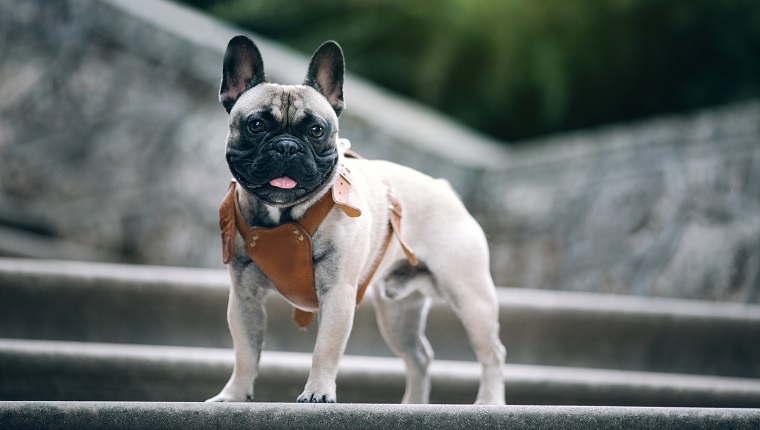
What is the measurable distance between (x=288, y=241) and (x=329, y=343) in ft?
1.12

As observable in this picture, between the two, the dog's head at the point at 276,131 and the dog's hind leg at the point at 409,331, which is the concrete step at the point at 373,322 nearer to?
the dog's hind leg at the point at 409,331

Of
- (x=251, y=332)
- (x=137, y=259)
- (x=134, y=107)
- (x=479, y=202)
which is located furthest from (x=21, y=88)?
(x=251, y=332)

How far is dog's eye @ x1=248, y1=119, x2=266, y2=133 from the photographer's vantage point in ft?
8.54

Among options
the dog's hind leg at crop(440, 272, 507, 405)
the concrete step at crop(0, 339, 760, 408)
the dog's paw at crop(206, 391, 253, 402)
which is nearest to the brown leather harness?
the dog's paw at crop(206, 391, 253, 402)

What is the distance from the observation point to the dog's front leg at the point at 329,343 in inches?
102

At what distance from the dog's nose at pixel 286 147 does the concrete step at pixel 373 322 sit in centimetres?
237

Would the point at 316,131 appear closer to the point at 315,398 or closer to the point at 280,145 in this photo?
the point at 280,145

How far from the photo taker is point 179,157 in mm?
7355

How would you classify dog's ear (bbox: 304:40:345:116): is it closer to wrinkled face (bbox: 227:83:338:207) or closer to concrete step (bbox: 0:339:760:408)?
wrinkled face (bbox: 227:83:338:207)

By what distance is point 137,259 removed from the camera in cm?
749

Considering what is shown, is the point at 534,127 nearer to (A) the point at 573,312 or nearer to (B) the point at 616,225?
(B) the point at 616,225

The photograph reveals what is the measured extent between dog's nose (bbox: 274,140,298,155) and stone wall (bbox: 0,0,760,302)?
14.3 feet

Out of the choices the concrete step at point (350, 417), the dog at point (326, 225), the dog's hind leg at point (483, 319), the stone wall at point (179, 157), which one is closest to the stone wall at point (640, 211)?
the stone wall at point (179, 157)

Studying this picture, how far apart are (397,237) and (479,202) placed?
13.9 ft
